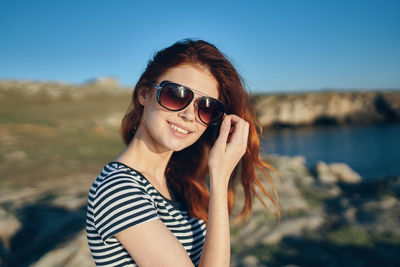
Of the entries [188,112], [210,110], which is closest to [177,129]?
[188,112]

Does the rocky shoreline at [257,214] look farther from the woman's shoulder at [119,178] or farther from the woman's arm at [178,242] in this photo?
the woman's shoulder at [119,178]

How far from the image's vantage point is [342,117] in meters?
52.8

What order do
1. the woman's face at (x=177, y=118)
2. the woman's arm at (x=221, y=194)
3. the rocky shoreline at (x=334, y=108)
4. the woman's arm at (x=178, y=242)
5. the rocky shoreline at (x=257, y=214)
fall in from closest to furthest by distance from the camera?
1. the woman's arm at (x=178, y=242)
2. the woman's arm at (x=221, y=194)
3. the woman's face at (x=177, y=118)
4. the rocky shoreline at (x=257, y=214)
5. the rocky shoreline at (x=334, y=108)

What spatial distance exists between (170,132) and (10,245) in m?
3.76

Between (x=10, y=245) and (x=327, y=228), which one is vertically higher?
(x=10, y=245)

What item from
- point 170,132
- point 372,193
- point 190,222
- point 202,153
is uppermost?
point 170,132

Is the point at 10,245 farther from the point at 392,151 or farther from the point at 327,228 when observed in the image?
the point at 392,151

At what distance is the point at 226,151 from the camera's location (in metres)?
1.77

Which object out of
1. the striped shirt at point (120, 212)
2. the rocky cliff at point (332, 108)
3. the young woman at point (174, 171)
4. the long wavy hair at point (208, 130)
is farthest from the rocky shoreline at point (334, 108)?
the striped shirt at point (120, 212)

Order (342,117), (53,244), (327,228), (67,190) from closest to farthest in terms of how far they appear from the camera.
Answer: (53,244), (327,228), (67,190), (342,117)

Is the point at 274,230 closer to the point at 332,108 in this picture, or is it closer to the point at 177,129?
the point at 177,129

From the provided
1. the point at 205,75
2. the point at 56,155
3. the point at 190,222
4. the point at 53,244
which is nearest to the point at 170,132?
the point at 205,75

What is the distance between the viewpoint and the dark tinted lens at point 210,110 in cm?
194

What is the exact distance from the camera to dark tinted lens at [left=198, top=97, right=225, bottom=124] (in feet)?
6.37
